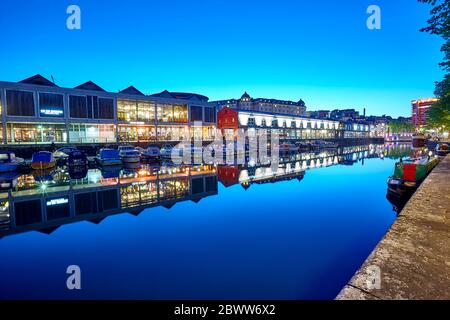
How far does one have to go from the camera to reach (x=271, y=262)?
7375 millimetres

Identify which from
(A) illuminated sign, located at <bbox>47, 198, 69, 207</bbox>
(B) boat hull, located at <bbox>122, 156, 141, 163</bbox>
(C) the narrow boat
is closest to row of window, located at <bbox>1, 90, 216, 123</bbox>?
(B) boat hull, located at <bbox>122, 156, 141, 163</bbox>

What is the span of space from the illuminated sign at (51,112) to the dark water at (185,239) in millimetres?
27904

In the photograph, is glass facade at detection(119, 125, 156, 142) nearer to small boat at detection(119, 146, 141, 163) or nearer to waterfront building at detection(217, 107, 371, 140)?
waterfront building at detection(217, 107, 371, 140)

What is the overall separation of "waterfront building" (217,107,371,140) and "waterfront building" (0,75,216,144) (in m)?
5.04

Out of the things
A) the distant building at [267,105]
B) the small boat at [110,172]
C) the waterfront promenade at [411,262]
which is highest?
the distant building at [267,105]

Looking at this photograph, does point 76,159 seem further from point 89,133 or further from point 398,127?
point 398,127

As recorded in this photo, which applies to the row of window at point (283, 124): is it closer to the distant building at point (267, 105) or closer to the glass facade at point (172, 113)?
the glass facade at point (172, 113)

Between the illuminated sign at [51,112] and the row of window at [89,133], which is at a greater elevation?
the illuminated sign at [51,112]

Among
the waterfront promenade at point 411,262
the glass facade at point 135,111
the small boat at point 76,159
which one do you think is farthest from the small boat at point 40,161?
the waterfront promenade at point 411,262

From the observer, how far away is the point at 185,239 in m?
9.32

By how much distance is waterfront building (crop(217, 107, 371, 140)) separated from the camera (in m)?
63.0

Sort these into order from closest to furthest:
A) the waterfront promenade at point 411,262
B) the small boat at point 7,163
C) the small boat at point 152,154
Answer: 1. the waterfront promenade at point 411,262
2. the small boat at point 7,163
3. the small boat at point 152,154

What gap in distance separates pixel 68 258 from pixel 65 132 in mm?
41507

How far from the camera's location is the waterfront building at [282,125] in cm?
6300
